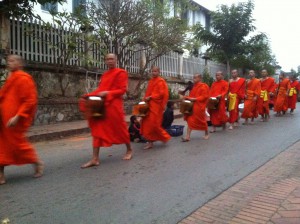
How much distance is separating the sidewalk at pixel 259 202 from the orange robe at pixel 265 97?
730 centimetres

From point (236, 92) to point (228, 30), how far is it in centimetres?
1152

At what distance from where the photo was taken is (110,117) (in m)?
6.35

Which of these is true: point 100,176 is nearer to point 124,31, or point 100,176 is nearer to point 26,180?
point 26,180

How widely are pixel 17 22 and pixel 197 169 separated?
25.5ft

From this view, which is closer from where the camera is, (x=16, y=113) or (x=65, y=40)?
(x=16, y=113)

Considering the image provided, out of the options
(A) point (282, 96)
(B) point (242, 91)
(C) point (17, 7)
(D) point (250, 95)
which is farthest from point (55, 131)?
(A) point (282, 96)

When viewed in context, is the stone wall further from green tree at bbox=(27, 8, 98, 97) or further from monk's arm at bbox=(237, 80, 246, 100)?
monk's arm at bbox=(237, 80, 246, 100)

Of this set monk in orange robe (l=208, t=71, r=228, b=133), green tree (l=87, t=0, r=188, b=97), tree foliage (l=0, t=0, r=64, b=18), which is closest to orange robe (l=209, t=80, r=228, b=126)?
monk in orange robe (l=208, t=71, r=228, b=133)

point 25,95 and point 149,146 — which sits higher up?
point 25,95

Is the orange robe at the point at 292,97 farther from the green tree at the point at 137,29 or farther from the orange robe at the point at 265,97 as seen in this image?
the green tree at the point at 137,29

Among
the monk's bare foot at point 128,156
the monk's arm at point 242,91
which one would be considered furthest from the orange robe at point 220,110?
the monk's bare foot at point 128,156

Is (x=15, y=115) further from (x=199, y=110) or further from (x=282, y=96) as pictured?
(x=282, y=96)

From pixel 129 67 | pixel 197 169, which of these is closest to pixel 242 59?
pixel 129 67

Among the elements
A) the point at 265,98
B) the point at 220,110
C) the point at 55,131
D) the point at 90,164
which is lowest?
the point at 90,164
